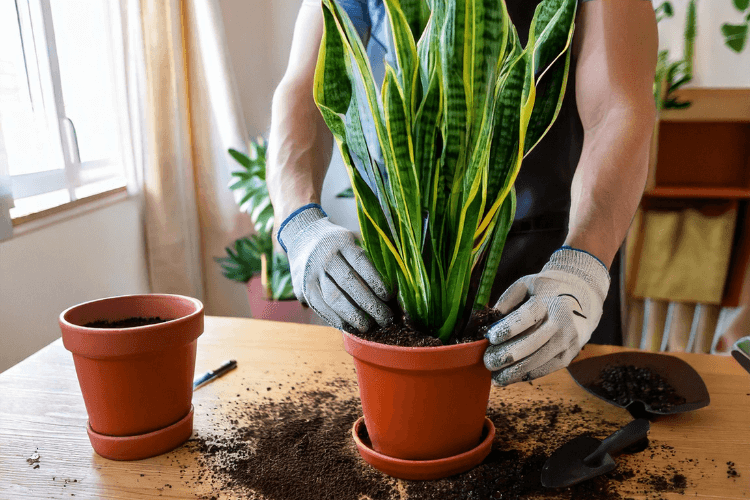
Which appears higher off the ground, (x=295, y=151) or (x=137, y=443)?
(x=295, y=151)

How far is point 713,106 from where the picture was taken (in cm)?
205

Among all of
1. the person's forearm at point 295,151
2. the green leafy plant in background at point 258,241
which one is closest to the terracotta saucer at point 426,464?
the person's forearm at point 295,151

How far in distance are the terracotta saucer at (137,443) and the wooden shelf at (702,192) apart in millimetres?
2120

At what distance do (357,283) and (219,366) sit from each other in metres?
0.35

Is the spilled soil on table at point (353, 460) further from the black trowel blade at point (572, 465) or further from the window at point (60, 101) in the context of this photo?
the window at point (60, 101)

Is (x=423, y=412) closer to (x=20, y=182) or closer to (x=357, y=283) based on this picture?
(x=357, y=283)

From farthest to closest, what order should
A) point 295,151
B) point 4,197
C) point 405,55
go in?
point 4,197
point 295,151
point 405,55

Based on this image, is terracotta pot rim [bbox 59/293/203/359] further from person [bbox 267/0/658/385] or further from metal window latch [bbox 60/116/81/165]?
metal window latch [bbox 60/116/81/165]

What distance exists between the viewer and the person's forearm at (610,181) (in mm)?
782

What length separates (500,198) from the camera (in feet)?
1.70

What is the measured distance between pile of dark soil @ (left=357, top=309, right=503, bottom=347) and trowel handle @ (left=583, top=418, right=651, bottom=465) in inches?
6.9

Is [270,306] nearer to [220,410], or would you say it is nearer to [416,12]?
[220,410]

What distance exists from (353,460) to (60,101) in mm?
1898

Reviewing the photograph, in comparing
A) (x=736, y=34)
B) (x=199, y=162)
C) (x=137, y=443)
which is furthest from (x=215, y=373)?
(x=736, y=34)
